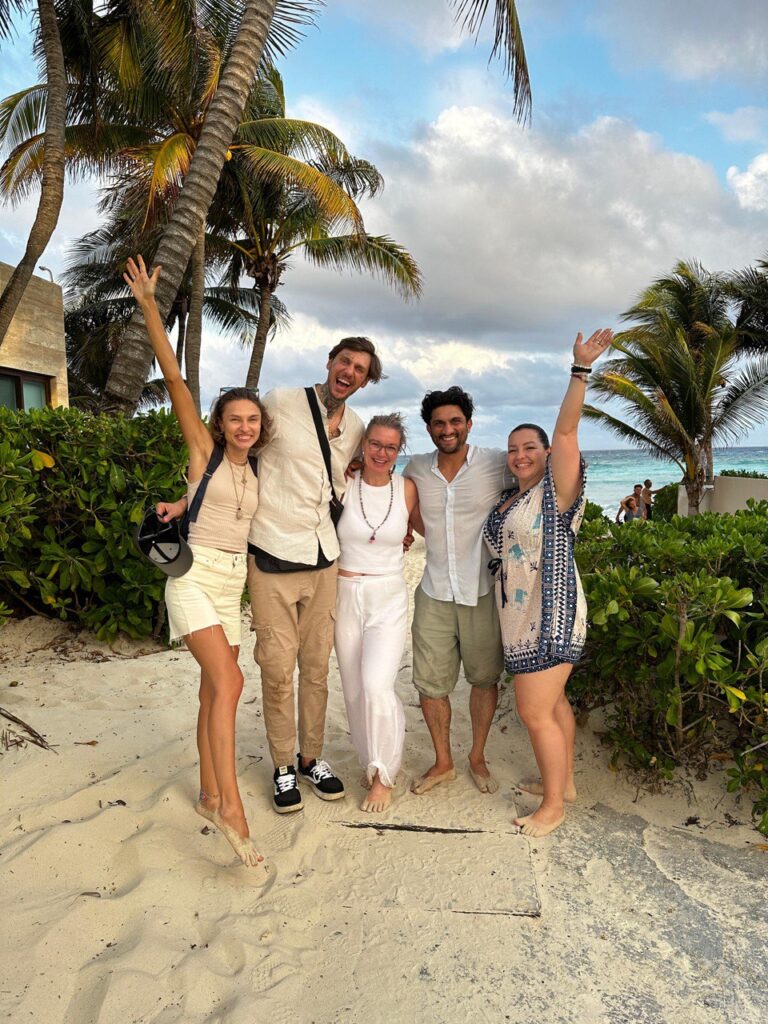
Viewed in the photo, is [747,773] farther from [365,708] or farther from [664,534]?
[365,708]

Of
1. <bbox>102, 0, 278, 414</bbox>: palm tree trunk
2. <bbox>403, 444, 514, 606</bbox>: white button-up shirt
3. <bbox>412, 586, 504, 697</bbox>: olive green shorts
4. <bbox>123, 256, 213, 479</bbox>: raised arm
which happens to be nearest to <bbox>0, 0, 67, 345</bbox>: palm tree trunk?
<bbox>102, 0, 278, 414</bbox>: palm tree trunk

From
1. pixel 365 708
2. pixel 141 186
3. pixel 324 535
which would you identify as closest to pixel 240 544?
pixel 324 535

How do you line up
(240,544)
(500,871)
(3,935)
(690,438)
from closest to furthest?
1. (3,935)
2. (500,871)
3. (240,544)
4. (690,438)

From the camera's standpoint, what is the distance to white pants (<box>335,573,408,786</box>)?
3.43 meters

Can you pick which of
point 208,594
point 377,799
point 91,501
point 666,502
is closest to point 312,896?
point 377,799

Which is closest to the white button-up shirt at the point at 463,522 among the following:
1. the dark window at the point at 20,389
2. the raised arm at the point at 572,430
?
the raised arm at the point at 572,430

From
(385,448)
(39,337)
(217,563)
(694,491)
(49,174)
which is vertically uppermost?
(49,174)

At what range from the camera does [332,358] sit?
138 inches

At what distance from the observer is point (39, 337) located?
12.7 m

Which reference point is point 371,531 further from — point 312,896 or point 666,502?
point 666,502

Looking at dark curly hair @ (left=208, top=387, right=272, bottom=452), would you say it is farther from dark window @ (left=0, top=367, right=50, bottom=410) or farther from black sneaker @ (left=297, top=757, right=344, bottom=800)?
dark window @ (left=0, top=367, right=50, bottom=410)

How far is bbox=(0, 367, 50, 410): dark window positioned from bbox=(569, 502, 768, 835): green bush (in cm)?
1088

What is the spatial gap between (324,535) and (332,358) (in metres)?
0.91

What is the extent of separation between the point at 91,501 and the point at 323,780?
268 centimetres
